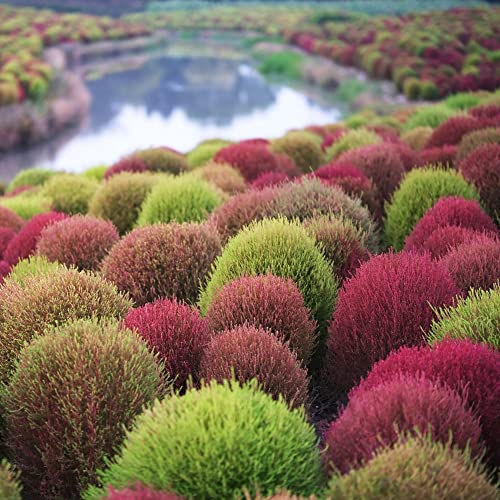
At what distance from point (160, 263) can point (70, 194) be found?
4613 millimetres

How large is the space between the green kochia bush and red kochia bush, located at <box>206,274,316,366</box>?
3.84ft

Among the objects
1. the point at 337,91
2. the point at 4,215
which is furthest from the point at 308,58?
the point at 4,215

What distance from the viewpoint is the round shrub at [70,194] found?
9211 millimetres

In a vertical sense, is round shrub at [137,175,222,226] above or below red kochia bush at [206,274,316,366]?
below

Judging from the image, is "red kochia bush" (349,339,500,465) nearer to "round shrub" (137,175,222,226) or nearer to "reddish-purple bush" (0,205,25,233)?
"round shrub" (137,175,222,226)

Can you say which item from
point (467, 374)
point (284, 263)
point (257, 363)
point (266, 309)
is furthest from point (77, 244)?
point (467, 374)

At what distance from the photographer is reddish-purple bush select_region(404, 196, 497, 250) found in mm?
5547

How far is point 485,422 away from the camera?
299 cm

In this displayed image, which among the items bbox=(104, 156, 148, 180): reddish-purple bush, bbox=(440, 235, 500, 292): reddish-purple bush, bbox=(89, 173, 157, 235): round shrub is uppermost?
bbox=(440, 235, 500, 292): reddish-purple bush

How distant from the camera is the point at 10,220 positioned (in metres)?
8.05

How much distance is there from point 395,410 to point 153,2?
69578mm

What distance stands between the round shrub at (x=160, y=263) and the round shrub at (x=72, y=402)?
69.3 inches

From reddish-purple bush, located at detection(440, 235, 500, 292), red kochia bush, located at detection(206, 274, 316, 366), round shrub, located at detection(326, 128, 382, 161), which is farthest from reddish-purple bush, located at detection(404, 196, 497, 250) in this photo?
round shrub, located at detection(326, 128, 382, 161)

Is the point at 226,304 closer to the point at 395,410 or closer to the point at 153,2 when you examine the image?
the point at 395,410
